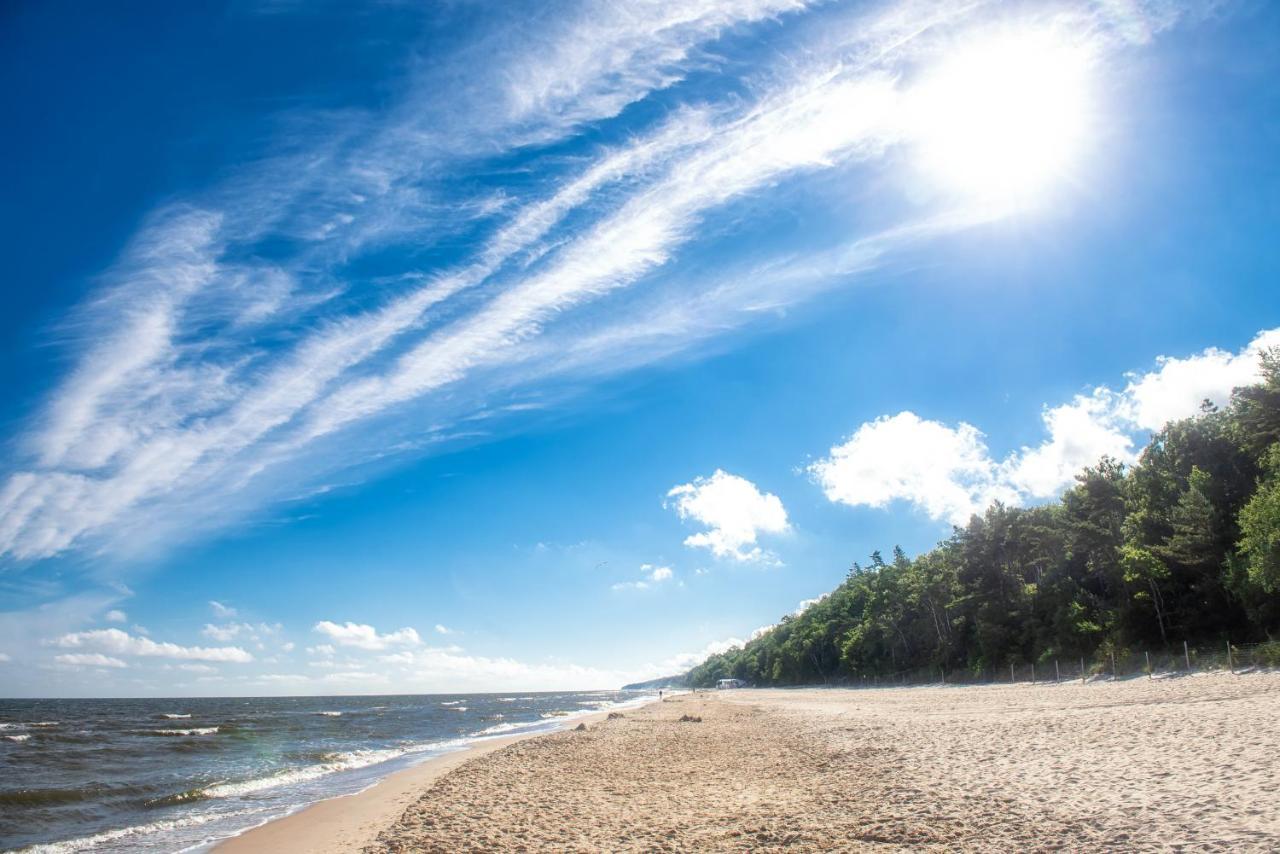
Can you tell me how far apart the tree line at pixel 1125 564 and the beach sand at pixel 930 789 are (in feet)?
46.4

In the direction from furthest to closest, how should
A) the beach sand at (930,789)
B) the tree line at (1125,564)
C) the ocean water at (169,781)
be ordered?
the tree line at (1125,564), the ocean water at (169,781), the beach sand at (930,789)

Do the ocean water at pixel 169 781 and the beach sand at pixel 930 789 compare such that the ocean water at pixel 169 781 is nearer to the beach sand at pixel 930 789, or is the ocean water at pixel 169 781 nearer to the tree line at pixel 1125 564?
the beach sand at pixel 930 789

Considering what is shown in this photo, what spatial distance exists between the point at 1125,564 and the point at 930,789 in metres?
36.4

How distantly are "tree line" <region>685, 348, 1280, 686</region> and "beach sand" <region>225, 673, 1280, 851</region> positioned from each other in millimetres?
14135

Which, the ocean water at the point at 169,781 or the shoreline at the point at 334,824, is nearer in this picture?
the shoreline at the point at 334,824

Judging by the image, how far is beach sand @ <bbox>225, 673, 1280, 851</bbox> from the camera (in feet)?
30.5

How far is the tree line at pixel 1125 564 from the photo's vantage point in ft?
109

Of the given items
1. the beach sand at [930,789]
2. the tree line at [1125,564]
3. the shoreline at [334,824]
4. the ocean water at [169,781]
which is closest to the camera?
the beach sand at [930,789]

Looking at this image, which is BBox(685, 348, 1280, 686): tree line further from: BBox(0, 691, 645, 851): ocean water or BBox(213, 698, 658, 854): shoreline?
BBox(0, 691, 645, 851): ocean water

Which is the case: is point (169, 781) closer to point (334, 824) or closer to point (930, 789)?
point (334, 824)

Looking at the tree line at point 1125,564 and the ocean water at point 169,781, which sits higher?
the tree line at point 1125,564

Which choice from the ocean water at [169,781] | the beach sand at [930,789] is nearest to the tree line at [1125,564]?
the beach sand at [930,789]

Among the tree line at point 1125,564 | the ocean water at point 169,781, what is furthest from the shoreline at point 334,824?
the tree line at point 1125,564

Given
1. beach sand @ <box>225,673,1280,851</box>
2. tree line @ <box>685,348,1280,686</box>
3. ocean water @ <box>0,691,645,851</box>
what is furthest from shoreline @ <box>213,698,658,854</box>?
tree line @ <box>685,348,1280,686</box>
